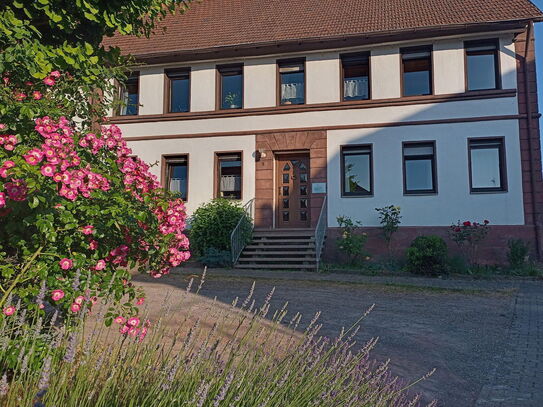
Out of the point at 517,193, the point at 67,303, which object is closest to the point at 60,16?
the point at 67,303

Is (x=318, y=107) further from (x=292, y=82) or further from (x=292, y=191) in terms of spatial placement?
(x=292, y=191)

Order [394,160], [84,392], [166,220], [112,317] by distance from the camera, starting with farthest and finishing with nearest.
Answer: [394,160], [166,220], [112,317], [84,392]

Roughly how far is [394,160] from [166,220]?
1043 centimetres

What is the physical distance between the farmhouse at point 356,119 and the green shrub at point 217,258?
0.41 meters

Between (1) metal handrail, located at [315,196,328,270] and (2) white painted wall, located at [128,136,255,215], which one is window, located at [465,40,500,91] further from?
(2) white painted wall, located at [128,136,255,215]

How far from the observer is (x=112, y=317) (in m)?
2.72

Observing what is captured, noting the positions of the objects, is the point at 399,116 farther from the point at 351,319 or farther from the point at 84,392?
the point at 84,392

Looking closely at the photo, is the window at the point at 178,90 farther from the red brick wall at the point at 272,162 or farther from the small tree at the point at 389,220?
the small tree at the point at 389,220

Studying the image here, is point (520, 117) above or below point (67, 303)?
above

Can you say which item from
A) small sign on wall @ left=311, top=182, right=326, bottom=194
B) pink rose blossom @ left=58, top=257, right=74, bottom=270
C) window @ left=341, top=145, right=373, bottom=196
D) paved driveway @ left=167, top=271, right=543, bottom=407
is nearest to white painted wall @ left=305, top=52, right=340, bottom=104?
window @ left=341, top=145, right=373, bottom=196

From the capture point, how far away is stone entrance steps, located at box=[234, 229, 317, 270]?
11414mm

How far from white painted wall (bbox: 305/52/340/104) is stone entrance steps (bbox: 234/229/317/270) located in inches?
164

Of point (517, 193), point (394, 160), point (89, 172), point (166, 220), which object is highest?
point (394, 160)

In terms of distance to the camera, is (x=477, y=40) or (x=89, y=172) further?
(x=477, y=40)
